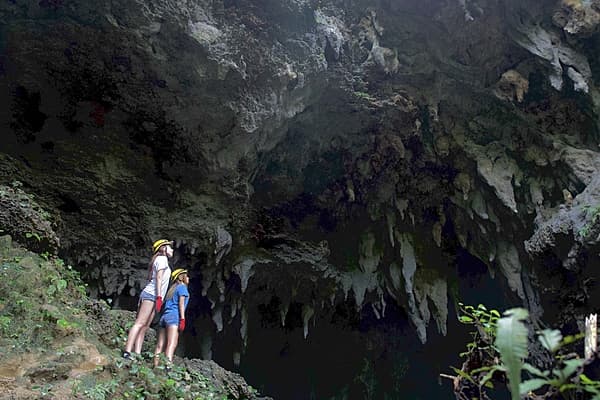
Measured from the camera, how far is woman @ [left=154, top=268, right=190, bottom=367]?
4.99 m

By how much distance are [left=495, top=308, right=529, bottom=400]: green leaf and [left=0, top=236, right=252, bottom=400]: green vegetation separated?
132 inches

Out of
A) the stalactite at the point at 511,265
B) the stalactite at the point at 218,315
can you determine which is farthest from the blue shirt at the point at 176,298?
the stalactite at the point at 511,265

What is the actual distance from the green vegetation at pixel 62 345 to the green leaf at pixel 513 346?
11.0 feet

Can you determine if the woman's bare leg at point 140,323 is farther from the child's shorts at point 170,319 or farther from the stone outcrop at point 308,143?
the stone outcrop at point 308,143

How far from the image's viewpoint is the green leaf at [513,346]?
42.6 inches

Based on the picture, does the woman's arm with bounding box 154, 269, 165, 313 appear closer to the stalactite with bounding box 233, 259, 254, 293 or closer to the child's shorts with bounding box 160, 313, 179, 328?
the child's shorts with bounding box 160, 313, 179, 328

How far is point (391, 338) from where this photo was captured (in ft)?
38.1

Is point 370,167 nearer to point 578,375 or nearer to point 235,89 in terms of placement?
point 235,89

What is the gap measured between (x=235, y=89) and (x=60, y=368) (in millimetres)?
4694

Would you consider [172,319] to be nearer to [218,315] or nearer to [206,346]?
[218,315]

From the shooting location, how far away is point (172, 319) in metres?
5.08

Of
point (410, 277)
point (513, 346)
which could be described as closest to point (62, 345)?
point (513, 346)

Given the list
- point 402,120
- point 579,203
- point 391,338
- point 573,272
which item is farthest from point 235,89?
point 391,338

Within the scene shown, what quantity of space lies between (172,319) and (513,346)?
456 cm
